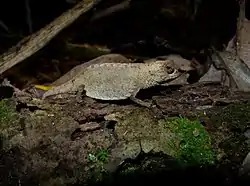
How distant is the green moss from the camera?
1778 millimetres

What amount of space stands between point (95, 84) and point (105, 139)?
0.33 metres

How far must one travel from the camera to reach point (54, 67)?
8.31 feet

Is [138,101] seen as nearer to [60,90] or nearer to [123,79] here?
[123,79]

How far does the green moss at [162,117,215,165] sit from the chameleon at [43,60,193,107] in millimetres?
232

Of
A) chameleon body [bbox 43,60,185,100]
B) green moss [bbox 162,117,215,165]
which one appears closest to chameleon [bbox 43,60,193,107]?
chameleon body [bbox 43,60,185,100]

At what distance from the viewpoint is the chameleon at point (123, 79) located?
6.68 feet

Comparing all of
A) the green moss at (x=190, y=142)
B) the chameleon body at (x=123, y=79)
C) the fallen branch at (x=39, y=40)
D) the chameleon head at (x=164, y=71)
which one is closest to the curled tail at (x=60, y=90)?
the chameleon body at (x=123, y=79)

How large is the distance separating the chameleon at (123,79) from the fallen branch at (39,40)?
1.00 feet

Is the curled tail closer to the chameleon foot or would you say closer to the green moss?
the chameleon foot

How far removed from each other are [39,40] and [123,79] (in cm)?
49

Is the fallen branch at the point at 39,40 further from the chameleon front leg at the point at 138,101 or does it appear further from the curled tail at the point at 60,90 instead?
the chameleon front leg at the point at 138,101

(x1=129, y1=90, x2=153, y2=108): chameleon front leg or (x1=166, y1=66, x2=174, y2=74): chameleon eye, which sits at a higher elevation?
(x1=166, y1=66, x2=174, y2=74): chameleon eye

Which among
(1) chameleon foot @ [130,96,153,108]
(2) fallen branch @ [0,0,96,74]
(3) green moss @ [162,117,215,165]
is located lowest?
(3) green moss @ [162,117,215,165]

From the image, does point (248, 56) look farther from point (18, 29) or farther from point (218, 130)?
point (18, 29)
